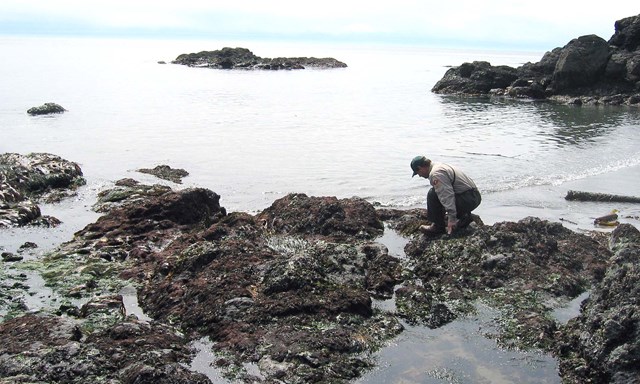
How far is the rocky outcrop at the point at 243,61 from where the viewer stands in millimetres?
104812

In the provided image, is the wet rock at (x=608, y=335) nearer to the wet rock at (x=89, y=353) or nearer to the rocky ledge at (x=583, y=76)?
the wet rock at (x=89, y=353)

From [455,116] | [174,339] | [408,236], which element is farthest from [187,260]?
[455,116]

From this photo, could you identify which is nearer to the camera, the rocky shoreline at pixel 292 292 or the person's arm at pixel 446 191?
the rocky shoreline at pixel 292 292

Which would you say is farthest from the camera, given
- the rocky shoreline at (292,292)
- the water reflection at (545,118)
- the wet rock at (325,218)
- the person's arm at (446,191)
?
the water reflection at (545,118)

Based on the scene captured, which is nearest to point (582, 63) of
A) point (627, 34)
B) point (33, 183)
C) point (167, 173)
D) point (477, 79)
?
point (627, 34)

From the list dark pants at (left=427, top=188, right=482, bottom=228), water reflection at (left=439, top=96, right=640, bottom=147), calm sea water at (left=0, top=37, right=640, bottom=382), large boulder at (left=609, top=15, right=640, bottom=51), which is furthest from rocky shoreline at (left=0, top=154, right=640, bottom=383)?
large boulder at (left=609, top=15, right=640, bottom=51)

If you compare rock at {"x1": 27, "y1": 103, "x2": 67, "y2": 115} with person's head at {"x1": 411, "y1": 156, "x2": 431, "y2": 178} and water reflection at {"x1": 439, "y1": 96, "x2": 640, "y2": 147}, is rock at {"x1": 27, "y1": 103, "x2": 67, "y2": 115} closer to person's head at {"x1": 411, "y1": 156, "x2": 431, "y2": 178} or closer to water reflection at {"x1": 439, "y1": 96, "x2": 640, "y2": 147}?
water reflection at {"x1": 439, "y1": 96, "x2": 640, "y2": 147}

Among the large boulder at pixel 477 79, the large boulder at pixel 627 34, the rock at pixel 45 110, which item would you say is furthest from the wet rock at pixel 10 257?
the large boulder at pixel 627 34

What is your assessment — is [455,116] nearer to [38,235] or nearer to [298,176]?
[298,176]

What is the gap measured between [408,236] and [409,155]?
13804mm

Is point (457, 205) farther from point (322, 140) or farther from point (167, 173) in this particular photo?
point (322, 140)

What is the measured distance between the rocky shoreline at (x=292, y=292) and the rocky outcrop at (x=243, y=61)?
93.9 m

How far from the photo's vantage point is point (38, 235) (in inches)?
521

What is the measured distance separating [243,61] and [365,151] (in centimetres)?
8511
